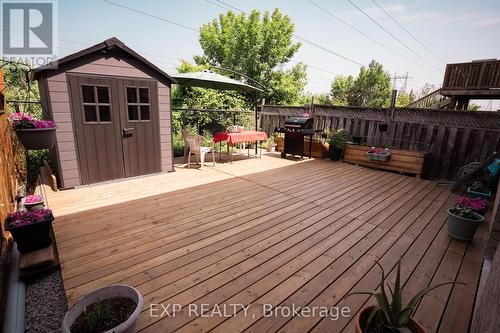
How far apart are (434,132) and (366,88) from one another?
86.1ft

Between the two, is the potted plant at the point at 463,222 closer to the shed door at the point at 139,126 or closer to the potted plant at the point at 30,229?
the potted plant at the point at 30,229

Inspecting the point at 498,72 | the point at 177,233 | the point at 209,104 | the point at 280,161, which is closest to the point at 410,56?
the point at 498,72

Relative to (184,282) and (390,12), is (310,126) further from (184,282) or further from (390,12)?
(390,12)

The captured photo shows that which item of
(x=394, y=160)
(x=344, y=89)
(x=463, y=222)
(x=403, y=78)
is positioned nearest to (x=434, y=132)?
(x=394, y=160)

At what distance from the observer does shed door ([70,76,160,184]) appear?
384 cm

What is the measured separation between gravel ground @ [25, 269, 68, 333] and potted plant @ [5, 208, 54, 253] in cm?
28

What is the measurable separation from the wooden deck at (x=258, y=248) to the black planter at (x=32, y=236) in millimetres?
219

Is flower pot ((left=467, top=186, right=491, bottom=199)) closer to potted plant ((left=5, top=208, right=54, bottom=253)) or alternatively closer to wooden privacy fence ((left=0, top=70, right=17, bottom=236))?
potted plant ((left=5, top=208, right=54, bottom=253))

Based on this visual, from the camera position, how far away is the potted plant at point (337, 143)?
21.6ft

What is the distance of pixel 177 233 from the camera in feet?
8.70

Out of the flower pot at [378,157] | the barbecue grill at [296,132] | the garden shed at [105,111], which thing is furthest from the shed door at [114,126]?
the flower pot at [378,157]

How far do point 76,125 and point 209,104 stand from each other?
7490mm

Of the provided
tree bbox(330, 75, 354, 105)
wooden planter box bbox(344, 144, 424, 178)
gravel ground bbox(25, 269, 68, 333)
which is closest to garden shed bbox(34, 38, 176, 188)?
gravel ground bbox(25, 269, 68, 333)

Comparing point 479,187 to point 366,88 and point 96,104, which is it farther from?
point 366,88
